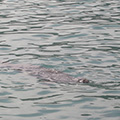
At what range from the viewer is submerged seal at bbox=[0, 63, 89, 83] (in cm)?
Answer: 1035

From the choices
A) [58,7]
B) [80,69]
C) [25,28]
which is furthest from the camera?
[58,7]

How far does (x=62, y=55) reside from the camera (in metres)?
12.4

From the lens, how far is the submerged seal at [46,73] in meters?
10.4

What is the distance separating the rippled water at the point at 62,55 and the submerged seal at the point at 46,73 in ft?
0.75

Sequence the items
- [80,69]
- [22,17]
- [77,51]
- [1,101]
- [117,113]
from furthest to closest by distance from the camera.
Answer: [22,17]
[77,51]
[80,69]
[1,101]
[117,113]

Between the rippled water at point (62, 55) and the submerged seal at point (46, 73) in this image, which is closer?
the rippled water at point (62, 55)

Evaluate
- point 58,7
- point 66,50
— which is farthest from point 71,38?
point 58,7

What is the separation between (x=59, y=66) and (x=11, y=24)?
5.30m

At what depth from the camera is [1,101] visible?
9383mm

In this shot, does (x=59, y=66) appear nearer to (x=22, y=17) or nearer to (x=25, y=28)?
(x=25, y=28)

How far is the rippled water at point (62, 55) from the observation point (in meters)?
8.94

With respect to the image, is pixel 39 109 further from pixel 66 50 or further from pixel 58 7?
pixel 58 7

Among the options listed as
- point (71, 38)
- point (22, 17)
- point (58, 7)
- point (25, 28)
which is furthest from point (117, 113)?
point (58, 7)

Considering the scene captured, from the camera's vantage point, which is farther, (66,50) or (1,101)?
(66,50)
